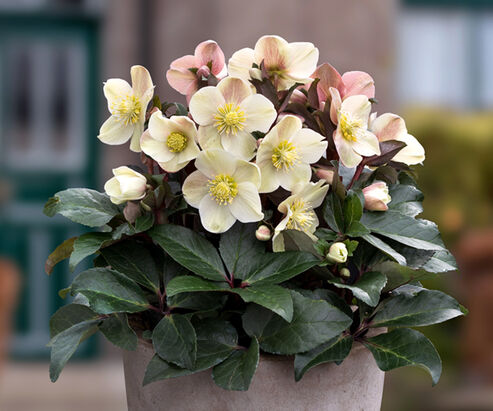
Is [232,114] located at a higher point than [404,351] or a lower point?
higher

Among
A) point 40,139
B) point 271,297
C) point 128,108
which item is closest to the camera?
point 271,297

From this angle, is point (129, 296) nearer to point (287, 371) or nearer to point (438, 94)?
point (287, 371)

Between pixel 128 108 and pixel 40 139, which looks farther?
pixel 40 139

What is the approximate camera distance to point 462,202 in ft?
8.86

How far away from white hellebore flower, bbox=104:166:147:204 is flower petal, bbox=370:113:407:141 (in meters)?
0.23

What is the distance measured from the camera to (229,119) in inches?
26.2

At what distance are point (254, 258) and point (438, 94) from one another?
3063mm

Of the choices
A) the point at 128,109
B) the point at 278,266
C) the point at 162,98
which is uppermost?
the point at 128,109

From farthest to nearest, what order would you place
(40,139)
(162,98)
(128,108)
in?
(40,139) → (162,98) → (128,108)

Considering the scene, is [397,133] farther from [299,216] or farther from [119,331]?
[119,331]

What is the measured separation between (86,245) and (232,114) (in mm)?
173

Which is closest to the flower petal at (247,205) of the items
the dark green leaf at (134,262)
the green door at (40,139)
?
the dark green leaf at (134,262)

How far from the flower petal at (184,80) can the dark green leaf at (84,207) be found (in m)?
0.13

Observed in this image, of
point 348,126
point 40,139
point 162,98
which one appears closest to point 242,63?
point 348,126
